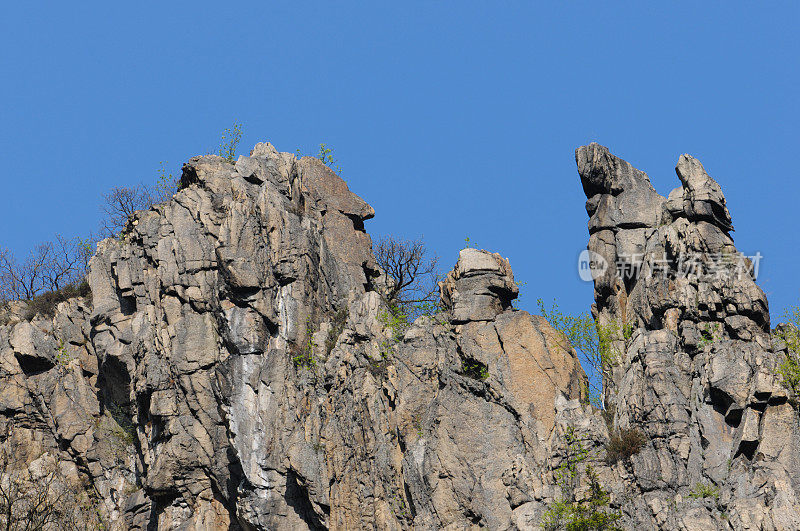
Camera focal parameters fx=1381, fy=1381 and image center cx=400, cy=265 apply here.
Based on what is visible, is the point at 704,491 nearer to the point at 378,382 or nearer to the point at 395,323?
the point at 378,382

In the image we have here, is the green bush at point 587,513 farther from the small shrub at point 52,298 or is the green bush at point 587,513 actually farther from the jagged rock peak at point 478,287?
the small shrub at point 52,298

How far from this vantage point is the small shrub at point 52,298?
68.7 meters

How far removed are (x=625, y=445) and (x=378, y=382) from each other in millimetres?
10526

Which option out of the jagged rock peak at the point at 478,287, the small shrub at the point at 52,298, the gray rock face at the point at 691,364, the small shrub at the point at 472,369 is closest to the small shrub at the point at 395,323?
the jagged rock peak at the point at 478,287

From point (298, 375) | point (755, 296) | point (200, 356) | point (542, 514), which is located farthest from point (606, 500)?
point (200, 356)

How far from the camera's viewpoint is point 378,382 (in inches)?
2190

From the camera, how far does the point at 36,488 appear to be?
61.4 m

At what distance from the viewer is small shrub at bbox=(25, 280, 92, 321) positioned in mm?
68688

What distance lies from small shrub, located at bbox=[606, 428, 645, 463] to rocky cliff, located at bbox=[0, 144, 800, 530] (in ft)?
0.51

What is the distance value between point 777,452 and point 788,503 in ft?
6.94

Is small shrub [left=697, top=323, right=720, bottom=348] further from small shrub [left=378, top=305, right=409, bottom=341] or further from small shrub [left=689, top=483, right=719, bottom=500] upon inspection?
small shrub [left=378, top=305, right=409, bottom=341]

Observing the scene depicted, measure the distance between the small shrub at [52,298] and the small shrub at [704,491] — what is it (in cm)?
3284

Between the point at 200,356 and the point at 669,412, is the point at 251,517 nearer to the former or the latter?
the point at 200,356

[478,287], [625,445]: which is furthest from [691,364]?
[478,287]
